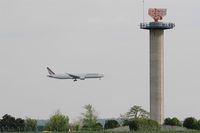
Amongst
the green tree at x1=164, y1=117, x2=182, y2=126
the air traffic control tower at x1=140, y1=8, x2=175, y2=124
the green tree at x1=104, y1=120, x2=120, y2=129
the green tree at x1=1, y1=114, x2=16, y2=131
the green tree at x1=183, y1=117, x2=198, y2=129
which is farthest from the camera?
the green tree at x1=1, y1=114, x2=16, y2=131

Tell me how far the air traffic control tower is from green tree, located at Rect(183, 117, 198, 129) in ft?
15.2

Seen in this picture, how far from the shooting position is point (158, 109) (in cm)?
13525

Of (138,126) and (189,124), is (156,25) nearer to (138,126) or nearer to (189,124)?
(189,124)

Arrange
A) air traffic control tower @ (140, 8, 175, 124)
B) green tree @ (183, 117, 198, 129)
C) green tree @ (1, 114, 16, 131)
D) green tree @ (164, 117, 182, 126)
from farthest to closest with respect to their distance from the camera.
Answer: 1. green tree @ (1, 114, 16, 131)
2. air traffic control tower @ (140, 8, 175, 124)
3. green tree @ (164, 117, 182, 126)
4. green tree @ (183, 117, 198, 129)

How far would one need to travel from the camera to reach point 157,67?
137125mm

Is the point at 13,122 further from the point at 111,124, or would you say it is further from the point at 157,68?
the point at 157,68

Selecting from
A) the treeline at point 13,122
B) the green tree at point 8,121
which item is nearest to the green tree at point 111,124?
the treeline at point 13,122

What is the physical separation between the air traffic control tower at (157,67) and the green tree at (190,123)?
4.63m

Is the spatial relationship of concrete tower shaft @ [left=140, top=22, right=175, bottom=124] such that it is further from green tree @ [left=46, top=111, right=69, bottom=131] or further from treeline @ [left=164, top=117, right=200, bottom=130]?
green tree @ [left=46, top=111, right=69, bottom=131]

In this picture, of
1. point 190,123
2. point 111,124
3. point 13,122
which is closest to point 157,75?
point 190,123

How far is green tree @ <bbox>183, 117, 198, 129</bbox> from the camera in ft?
429

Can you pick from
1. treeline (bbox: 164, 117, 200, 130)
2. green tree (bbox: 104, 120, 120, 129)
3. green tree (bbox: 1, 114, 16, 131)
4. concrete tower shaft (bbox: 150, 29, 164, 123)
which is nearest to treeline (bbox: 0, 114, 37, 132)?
green tree (bbox: 1, 114, 16, 131)

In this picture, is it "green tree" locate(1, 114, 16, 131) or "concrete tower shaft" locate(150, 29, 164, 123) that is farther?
"green tree" locate(1, 114, 16, 131)

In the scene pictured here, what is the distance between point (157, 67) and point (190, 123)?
1199cm
